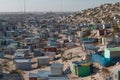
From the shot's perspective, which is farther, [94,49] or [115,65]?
[94,49]

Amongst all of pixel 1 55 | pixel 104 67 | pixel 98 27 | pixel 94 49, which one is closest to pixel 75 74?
pixel 104 67

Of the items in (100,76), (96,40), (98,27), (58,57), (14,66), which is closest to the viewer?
(100,76)

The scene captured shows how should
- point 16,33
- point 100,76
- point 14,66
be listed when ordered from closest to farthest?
point 100,76, point 14,66, point 16,33

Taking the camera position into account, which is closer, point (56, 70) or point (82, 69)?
point (82, 69)

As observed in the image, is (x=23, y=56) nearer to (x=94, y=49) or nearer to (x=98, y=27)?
(x=94, y=49)

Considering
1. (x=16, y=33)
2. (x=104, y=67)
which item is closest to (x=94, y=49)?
(x=104, y=67)

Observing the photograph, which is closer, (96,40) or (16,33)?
(96,40)

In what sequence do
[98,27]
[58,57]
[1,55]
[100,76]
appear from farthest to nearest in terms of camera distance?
[98,27], [1,55], [58,57], [100,76]

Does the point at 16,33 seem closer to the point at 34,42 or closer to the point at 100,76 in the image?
the point at 34,42

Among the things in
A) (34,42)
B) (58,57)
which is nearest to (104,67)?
(58,57)

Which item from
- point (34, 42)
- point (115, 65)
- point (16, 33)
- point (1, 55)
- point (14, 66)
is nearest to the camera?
point (115, 65)
